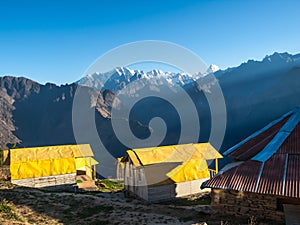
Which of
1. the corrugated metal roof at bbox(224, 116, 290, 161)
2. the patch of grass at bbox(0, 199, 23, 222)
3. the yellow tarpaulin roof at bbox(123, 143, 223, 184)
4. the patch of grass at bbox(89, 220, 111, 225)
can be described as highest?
the corrugated metal roof at bbox(224, 116, 290, 161)

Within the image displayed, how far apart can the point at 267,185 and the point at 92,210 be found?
12.4 meters

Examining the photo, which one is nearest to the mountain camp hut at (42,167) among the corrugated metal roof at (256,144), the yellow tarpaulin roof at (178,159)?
the yellow tarpaulin roof at (178,159)

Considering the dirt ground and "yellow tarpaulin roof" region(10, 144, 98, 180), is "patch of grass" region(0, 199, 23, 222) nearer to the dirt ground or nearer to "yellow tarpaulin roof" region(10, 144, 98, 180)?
the dirt ground

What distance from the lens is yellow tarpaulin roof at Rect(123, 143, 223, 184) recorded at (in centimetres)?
2362

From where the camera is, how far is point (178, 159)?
83.1ft

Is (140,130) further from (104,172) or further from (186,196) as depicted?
(186,196)

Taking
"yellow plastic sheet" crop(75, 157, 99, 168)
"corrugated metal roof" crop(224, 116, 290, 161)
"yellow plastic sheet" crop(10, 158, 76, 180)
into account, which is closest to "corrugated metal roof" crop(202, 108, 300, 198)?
"corrugated metal roof" crop(224, 116, 290, 161)

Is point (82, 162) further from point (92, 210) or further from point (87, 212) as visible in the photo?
point (87, 212)

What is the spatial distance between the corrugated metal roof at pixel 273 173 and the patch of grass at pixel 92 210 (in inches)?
301

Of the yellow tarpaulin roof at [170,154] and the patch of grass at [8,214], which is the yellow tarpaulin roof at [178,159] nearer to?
the yellow tarpaulin roof at [170,154]

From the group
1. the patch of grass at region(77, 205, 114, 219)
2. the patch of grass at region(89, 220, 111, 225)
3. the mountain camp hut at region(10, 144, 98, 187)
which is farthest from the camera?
the mountain camp hut at region(10, 144, 98, 187)

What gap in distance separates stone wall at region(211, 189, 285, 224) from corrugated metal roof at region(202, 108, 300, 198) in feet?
2.01


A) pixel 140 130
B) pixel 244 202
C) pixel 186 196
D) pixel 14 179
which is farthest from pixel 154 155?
pixel 140 130

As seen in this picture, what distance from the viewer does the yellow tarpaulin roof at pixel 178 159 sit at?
23.6 m
